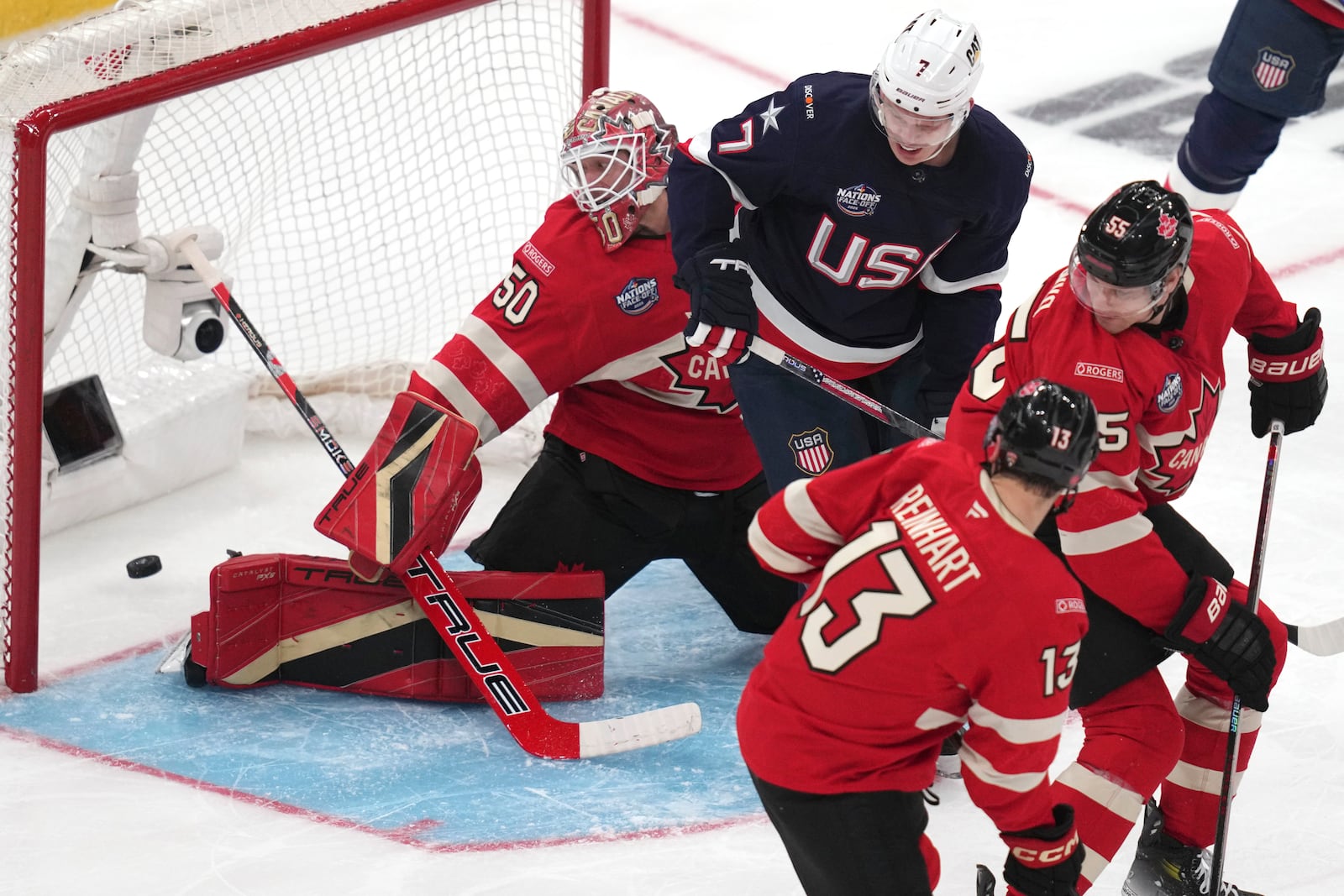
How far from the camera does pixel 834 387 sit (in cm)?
279

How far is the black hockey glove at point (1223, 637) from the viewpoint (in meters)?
2.25

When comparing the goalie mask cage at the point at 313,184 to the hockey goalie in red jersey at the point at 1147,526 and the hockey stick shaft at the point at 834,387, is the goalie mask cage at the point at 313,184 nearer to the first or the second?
the hockey stick shaft at the point at 834,387

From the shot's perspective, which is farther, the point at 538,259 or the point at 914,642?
the point at 538,259

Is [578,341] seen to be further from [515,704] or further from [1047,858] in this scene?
[1047,858]

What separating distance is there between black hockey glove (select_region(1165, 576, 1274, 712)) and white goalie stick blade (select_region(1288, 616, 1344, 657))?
0.78 ft

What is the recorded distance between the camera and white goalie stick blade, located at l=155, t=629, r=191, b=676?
299 centimetres

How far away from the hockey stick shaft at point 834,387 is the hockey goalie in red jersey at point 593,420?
23cm

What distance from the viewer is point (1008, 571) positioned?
71.9 inches

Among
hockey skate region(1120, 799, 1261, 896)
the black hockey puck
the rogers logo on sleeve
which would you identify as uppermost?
the rogers logo on sleeve

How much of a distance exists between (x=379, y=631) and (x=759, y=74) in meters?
3.04

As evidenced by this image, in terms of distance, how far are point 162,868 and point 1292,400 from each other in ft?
5.75

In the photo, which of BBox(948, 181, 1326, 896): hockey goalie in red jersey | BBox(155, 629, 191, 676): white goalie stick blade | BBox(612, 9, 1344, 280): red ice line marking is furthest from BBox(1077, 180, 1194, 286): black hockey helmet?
BBox(612, 9, 1344, 280): red ice line marking

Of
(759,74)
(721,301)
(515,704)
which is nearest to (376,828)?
(515,704)

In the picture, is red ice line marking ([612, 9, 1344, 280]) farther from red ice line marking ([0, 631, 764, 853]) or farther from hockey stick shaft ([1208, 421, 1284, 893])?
red ice line marking ([0, 631, 764, 853])
